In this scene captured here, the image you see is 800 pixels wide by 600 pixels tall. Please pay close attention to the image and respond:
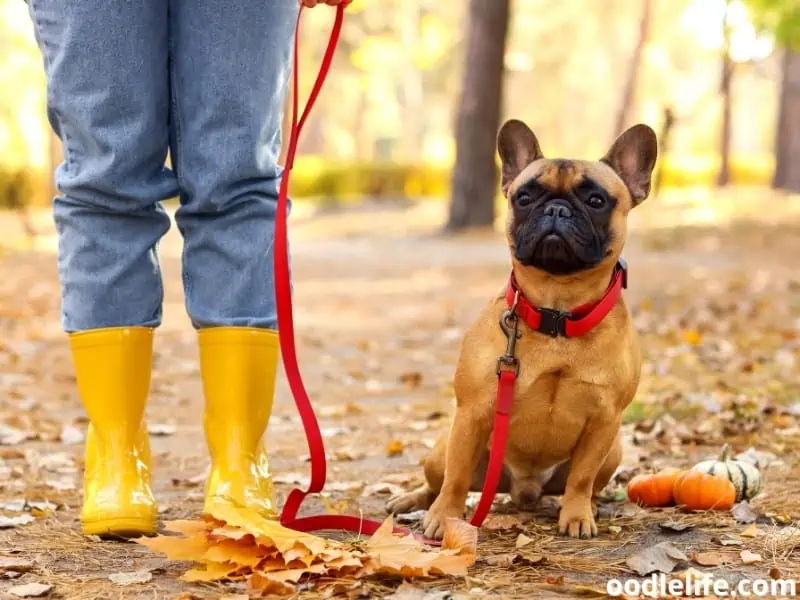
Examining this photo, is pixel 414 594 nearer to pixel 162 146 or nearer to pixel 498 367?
pixel 498 367

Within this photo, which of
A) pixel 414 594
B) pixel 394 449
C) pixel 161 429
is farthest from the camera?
pixel 161 429

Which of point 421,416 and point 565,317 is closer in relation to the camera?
point 565,317

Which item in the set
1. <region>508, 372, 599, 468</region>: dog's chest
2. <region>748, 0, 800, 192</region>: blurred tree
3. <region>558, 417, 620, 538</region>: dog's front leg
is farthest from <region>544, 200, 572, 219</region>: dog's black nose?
<region>748, 0, 800, 192</region>: blurred tree

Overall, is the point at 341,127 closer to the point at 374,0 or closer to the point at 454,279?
the point at 374,0

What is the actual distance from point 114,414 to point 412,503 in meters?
0.88

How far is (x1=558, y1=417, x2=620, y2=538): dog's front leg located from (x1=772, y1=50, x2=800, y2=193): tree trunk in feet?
55.3

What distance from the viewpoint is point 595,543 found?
2.76 metres

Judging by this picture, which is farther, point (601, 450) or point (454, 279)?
point (454, 279)

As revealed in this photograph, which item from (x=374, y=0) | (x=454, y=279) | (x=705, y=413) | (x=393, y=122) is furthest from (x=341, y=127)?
(x=705, y=413)

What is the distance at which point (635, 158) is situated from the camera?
2.97 m

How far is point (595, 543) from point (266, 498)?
87 centimetres

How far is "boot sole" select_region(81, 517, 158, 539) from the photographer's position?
2.80m

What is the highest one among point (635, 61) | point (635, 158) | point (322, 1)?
point (635, 61)

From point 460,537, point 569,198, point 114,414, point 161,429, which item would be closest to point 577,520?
point 460,537
